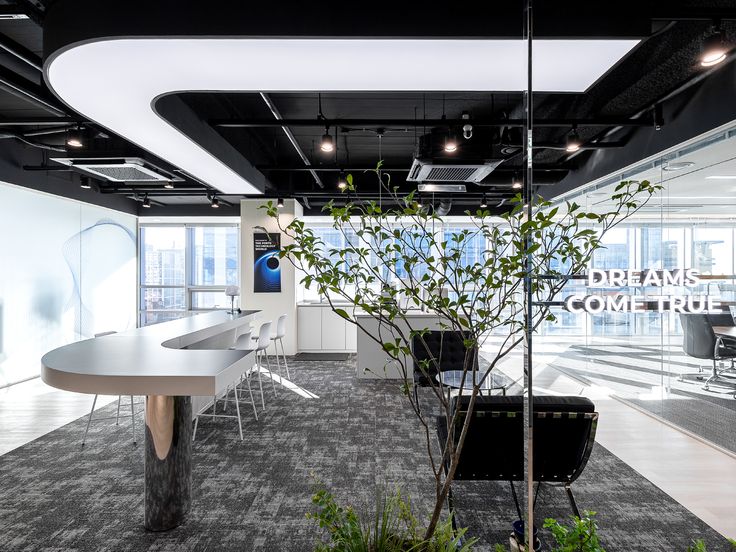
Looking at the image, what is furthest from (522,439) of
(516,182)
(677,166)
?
(516,182)

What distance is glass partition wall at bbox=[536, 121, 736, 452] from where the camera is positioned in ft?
13.1

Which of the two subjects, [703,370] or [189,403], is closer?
[189,403]

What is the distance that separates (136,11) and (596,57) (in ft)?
9.27

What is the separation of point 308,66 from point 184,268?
8230 mm

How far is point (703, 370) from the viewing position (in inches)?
169

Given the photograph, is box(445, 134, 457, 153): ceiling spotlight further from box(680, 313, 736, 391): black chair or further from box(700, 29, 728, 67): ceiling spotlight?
box(680, 313, 736, 391): black chair

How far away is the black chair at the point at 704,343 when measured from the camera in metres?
4.07

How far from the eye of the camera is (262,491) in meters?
3.05

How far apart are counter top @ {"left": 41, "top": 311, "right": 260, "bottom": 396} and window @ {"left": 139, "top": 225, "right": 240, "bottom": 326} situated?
665 cm

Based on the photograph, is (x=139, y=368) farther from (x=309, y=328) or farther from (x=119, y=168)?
(x=309, y=328)

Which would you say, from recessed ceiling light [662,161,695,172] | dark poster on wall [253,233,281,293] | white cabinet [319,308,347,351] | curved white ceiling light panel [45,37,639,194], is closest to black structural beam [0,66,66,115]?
curved white ceiling light panel [45,37,639,194]

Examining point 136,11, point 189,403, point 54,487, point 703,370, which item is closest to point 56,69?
point 136,11

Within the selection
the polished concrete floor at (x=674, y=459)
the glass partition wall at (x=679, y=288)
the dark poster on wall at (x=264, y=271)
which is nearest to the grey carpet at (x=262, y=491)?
the polished concrete floor at (x=674, y=459)

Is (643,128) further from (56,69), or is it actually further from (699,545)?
(56,69)
